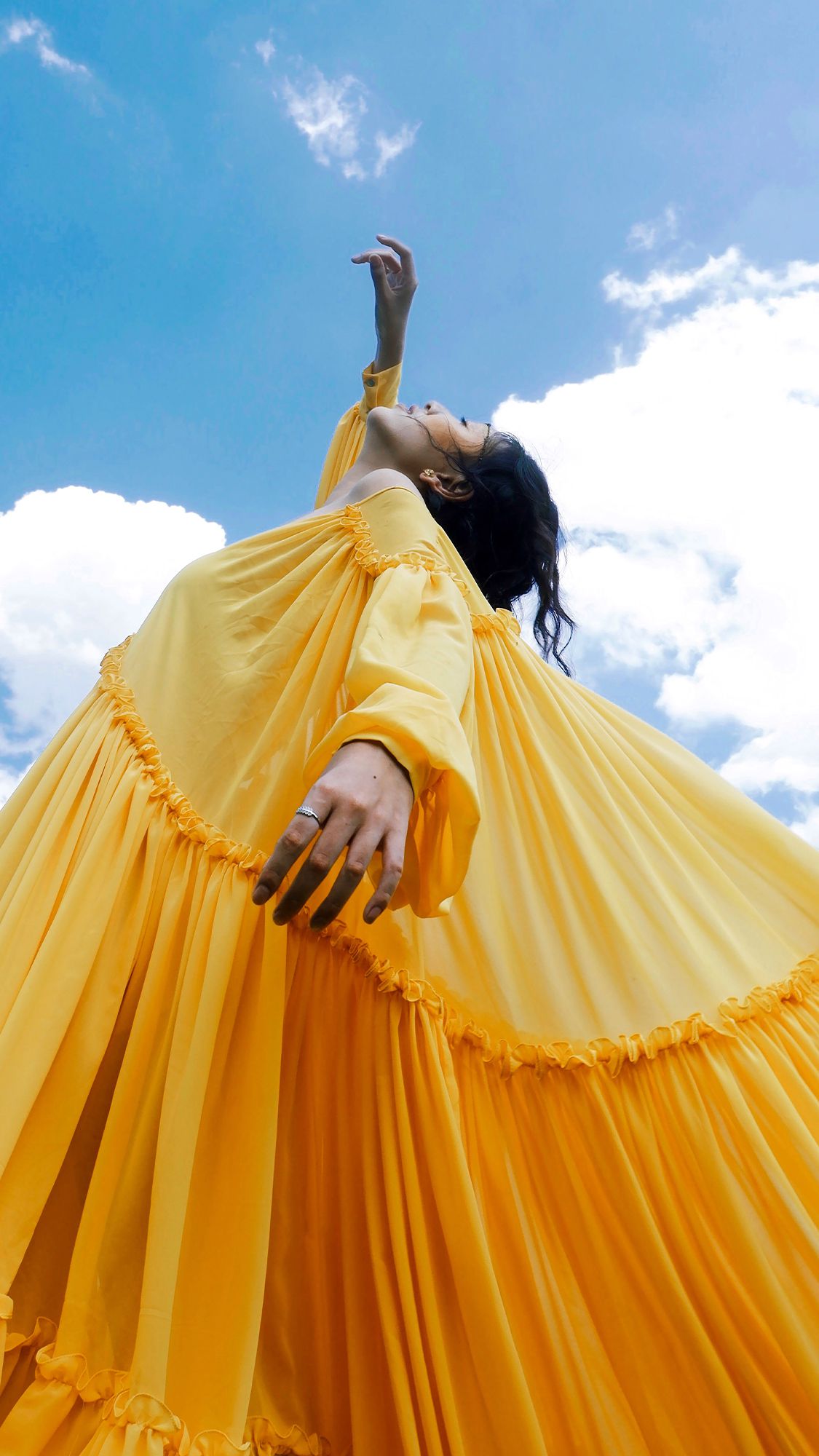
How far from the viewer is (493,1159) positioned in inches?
54.8

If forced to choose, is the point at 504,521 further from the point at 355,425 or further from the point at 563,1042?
the point at 563,1042

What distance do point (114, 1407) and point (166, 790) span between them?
845mm

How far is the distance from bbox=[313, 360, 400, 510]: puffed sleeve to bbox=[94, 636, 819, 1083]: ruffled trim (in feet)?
6.00

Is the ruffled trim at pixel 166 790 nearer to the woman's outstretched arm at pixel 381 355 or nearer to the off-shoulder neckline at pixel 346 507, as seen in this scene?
the off-shoulder neckline at pixel 346 507

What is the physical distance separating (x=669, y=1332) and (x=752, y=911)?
2.17ft

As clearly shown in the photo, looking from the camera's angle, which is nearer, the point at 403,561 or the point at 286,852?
the point at 286,852

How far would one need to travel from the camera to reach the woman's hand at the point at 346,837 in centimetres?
106

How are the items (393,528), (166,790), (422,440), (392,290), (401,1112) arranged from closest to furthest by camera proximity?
(401,1112), (166,790), (393,528), (422,440), (392,290)

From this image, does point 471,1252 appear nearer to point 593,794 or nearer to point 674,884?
Result: point 674,884

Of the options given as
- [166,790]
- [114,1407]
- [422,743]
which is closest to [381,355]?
[166,790]

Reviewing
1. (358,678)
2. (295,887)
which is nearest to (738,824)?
(358,678)

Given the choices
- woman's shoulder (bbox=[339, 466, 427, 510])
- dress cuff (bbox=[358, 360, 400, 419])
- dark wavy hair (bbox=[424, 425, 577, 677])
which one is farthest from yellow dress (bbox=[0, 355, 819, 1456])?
dress cuff (bbox=[358, 360, 400, 419])

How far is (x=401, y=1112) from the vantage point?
136 centimetres

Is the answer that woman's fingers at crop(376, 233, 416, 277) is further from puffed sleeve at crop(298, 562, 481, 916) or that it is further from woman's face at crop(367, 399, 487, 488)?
puffed sleeve at crop(298, 562, 481, 916)
